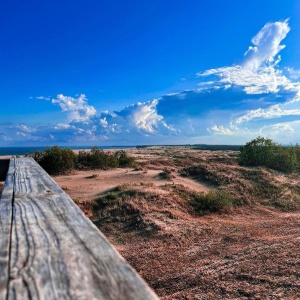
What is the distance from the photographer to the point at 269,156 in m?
23.6

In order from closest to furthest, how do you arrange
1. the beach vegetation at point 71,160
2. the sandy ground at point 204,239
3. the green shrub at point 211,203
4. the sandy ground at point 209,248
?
1. the sandy ground at point 209,248
2. the sandy ground at point 204,239
3. the green shrub at point 211,203
4. the beach vegetation at point 71,160

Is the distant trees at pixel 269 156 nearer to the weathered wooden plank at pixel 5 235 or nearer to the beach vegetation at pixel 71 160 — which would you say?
the beach vegetation at pixel 71 160

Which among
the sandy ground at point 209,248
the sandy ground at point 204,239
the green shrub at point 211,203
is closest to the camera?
the sandy ground at point 209,248

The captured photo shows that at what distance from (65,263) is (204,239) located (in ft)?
27.5

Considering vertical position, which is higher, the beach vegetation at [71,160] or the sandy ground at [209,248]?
the beach vegetation at [71,160]

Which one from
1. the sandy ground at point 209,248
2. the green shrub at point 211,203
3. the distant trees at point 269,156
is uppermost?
the distant trees at point 269,156

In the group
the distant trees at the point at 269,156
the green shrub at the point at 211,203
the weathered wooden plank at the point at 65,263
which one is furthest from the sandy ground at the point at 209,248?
the distant trees at the point at 269,156

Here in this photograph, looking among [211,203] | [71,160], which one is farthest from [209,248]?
[71,160]

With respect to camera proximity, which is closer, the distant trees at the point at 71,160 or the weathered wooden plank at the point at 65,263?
the weathered wooden plank at the point at 65,263

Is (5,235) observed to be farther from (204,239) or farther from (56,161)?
(56,161)

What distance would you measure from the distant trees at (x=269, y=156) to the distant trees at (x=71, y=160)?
A: 9311 millimetres

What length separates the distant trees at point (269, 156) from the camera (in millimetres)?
22531

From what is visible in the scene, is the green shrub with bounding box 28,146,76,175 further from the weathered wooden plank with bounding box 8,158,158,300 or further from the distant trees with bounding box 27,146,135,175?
the weathered wooden plank with bounding box 8,158,158,300

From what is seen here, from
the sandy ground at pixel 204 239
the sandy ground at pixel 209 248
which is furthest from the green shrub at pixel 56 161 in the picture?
the sandy ground at pixel 209 248
